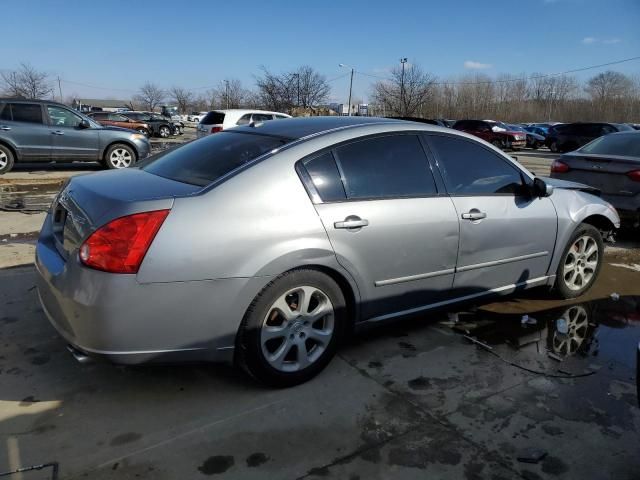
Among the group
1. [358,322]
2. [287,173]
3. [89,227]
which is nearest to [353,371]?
[358,322]

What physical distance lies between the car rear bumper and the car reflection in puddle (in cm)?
202

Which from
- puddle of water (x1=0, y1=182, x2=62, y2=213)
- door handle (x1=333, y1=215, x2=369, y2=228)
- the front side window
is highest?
the front side window

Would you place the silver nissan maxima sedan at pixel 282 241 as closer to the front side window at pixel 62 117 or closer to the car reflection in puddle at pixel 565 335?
the car reflection in puddle at pixel 565 335

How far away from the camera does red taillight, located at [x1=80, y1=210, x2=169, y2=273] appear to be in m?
2.50

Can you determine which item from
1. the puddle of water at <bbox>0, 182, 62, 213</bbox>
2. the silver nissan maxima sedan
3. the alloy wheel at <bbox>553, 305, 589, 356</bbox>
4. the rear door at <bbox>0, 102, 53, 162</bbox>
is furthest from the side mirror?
the rear door at <bbox>0, 102, 53, 162</bbox>

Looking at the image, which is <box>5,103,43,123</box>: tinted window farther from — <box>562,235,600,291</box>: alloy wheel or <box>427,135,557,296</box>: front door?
<box>562,235,600,291</box>: alloy wheel

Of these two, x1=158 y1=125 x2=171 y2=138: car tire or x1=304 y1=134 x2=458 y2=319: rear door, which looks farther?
x1=158 y1=125 x2=171 y2=138: car tire

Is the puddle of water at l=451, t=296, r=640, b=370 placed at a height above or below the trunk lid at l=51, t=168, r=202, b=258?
below

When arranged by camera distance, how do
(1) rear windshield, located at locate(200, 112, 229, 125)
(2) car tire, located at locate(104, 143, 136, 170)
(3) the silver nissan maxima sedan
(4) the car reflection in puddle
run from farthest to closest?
(1) rear windshield, located at locate(200, 112, 229, 125) < (2) car tire, located at locate(104, 143, 136, 170) < (4) the car reflection in puddle < (3) the silver nissan maxima sedan

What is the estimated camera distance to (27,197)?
29.5 ft

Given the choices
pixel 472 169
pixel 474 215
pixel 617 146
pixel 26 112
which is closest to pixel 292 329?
pixel 474 215

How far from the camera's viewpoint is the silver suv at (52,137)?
11.7 m

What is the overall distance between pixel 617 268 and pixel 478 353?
3.27 m

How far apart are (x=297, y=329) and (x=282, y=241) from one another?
1.83ft
